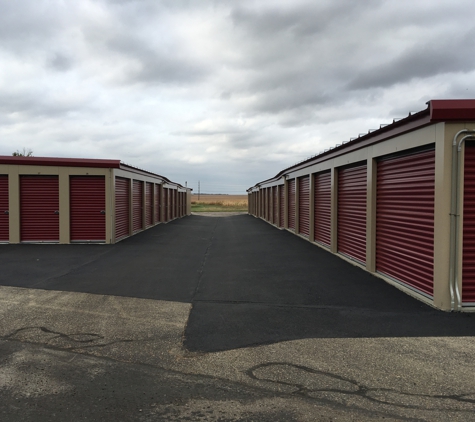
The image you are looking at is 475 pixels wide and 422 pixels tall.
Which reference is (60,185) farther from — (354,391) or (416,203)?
(354,391)

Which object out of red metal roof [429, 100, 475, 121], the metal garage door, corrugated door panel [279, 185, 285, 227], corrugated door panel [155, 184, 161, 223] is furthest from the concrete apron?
the metal garage door

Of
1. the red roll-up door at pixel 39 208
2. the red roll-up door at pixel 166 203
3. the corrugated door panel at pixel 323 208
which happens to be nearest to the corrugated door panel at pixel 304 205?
the corrugated door panel at pixel 323 208

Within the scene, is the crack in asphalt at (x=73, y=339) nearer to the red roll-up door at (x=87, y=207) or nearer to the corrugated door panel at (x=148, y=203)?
the red roll-up door at (x=87, y=207)

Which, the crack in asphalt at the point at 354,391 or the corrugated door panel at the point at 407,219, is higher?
the corrugated door panel at the point at 407,219

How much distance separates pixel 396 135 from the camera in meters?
8.81

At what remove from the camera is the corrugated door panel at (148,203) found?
83.6ft

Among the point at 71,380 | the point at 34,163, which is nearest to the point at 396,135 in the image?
the point at 71,380

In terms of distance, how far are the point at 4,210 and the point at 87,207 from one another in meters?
3.36

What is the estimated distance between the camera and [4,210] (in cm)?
1670

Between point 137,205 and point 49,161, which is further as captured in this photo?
point 137,205

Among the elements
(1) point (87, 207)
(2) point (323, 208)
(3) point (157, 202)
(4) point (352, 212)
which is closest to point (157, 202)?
(3) point (157, 202)

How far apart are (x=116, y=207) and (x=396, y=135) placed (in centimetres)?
1274

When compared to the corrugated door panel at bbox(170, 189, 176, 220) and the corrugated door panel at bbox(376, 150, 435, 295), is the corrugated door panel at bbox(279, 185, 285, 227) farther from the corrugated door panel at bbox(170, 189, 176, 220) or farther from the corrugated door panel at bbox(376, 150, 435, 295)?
the corrugated door panel at bbox(376, 150, 435, 295)

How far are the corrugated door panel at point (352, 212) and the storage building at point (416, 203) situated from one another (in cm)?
3
